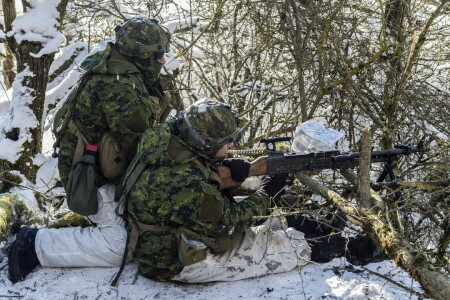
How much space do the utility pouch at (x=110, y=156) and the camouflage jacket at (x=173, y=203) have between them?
19.7 inches

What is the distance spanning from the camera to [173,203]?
9.91 feet

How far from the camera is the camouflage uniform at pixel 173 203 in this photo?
3.01 metres

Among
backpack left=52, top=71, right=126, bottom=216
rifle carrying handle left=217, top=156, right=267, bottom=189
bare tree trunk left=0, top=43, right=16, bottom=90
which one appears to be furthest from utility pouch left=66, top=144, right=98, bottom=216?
bare tree trunk left=0, top=43, right=16, bottom=90

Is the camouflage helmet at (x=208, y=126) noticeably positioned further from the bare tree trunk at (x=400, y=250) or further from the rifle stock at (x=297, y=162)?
the bare tree trunk at (x=400, y=250)

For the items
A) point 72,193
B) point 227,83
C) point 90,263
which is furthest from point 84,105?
point 227,83

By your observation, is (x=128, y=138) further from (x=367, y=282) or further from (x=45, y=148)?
(x=45, y=148)

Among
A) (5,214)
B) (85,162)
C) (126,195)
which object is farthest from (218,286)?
(5,214)

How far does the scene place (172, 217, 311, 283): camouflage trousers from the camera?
3328 millimetres

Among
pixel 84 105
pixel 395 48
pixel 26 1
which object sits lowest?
pixel 84 105

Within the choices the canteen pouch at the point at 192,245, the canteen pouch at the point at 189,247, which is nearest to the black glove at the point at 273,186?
the canteen pouch at the point at 192,245

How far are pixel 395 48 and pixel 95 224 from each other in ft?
11.7

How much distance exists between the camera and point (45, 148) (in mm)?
10281

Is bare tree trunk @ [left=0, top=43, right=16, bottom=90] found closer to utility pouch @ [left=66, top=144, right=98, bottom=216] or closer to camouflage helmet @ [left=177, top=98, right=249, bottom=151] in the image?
utility pouch @ [left=66, top=144, right=98, bottom=216]

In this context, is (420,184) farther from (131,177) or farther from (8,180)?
(8,180)
